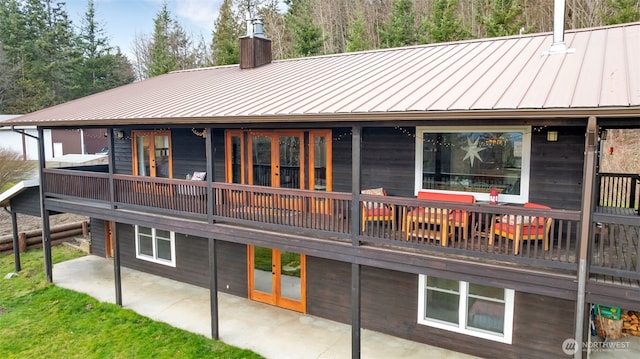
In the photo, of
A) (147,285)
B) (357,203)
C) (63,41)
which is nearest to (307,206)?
(357,203)

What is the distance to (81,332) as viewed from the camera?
9516mm

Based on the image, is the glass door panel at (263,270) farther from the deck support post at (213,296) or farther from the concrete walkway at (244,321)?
the deck support post at (213,296)

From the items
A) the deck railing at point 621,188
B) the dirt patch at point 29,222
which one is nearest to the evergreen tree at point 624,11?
the deck railing at point 621,188

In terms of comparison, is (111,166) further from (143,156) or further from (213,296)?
(213,296)

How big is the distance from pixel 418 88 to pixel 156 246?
9.18 m

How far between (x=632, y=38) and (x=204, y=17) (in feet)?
191

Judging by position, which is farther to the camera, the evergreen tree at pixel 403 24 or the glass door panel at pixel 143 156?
the evergreen tree at pixel 403 24

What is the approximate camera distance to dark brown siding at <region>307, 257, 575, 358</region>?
24.6ft

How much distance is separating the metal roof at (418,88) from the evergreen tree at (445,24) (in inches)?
319

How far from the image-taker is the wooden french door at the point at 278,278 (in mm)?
10289

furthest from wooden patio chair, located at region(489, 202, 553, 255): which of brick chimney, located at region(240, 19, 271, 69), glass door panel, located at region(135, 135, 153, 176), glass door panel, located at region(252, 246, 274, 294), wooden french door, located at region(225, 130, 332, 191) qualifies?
glass door panel, located at region(135, 135, 153, 176)

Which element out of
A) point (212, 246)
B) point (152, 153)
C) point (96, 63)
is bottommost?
point (212, 246)

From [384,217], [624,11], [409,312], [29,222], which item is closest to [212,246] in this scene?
[384,217]

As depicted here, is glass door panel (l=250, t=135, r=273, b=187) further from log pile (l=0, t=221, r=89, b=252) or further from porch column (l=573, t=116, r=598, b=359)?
log pile (l=0, t=221, r=89, b=252)
